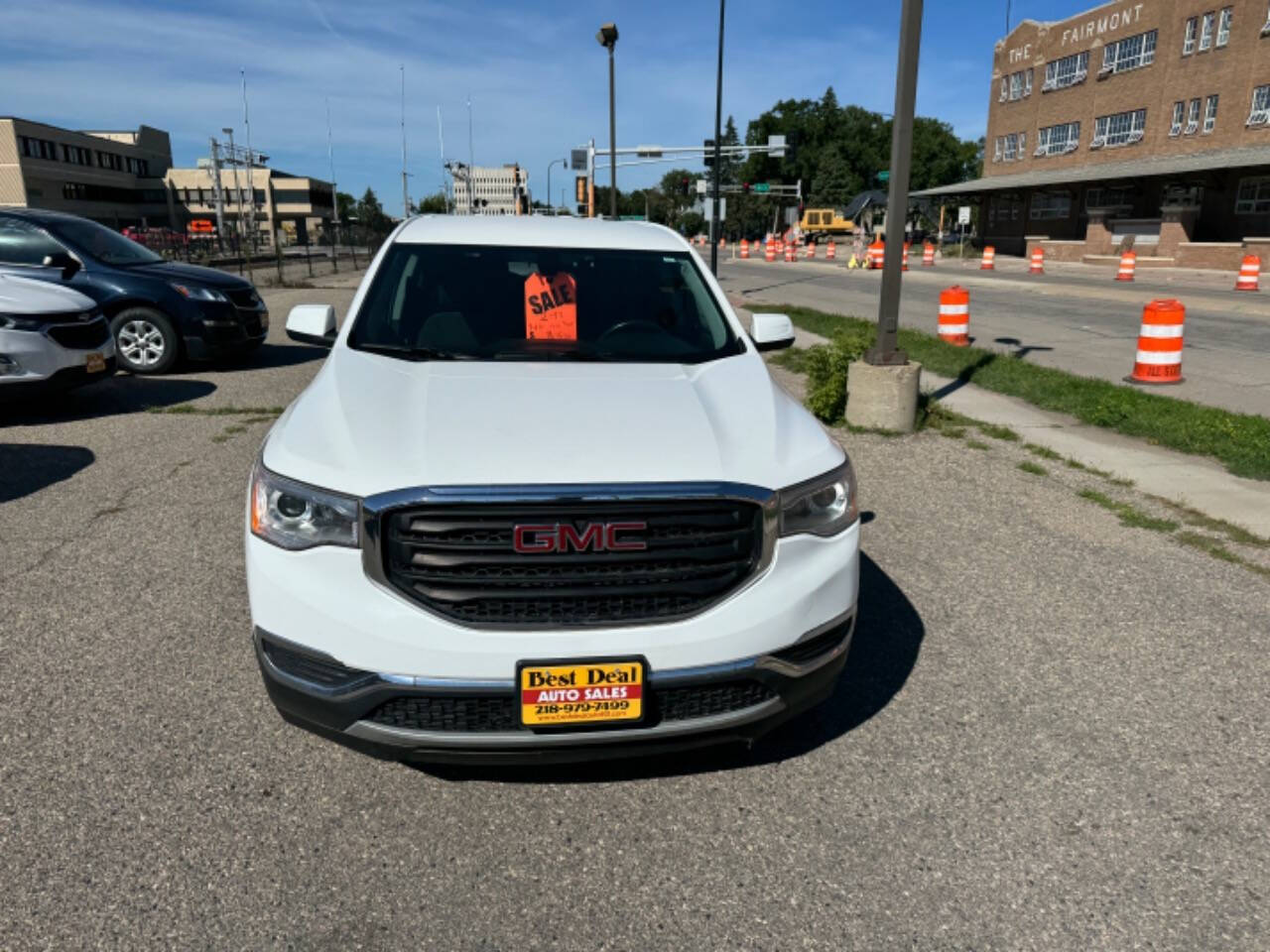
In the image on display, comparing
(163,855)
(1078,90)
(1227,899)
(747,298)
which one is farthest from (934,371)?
(1078,90)

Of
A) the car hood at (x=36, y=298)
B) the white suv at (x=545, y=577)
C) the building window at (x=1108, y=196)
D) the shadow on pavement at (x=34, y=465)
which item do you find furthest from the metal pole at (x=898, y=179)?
the building window at (x=1108, y=196)

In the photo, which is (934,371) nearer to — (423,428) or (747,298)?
(423,428)

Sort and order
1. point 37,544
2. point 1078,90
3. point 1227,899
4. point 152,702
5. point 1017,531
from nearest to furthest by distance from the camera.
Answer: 1. point 1227,899
2. point 152,702
3. point 37,544
4. point 1017,531
5. point 1078,90

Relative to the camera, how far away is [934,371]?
1156 cm

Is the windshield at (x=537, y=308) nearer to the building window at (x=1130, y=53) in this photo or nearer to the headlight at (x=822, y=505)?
the headlight at (x=822, y=505)

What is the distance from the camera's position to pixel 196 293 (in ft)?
35.6

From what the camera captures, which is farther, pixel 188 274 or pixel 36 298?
pixel 188 274

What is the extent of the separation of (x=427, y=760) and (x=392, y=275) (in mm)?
2380

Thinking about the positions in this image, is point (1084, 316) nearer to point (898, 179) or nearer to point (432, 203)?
point (898, 179)

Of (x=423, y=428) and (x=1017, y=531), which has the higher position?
(x=423, y=428)

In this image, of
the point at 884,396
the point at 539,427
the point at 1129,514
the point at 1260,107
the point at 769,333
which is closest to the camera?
the point at 539,427

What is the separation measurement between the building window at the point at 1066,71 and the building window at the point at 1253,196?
16192mm

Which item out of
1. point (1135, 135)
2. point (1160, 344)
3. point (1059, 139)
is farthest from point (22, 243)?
point (1059, 139)

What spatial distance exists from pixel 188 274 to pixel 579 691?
1037 centimetres
